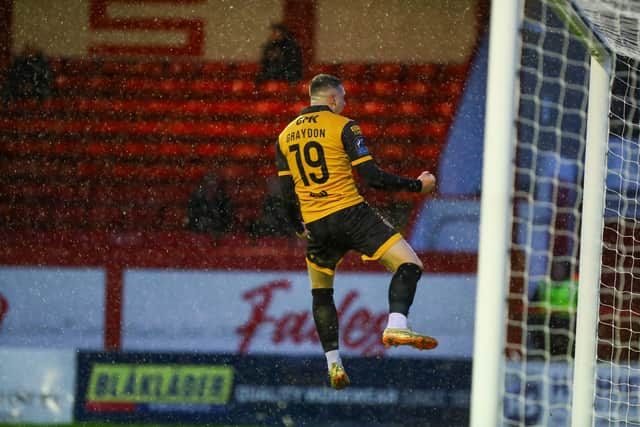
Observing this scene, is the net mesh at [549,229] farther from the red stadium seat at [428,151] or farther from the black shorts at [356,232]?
the black shorts at [356,232]

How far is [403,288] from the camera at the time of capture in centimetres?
430

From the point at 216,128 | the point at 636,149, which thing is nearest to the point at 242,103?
the point at 216,128

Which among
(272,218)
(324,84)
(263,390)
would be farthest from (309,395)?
(324,84)

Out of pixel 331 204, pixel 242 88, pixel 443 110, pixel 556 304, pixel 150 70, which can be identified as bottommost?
pixel 556 304

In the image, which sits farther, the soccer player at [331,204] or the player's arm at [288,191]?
the player's arm at [288,191]

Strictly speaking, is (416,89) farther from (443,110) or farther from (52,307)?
(52,307)

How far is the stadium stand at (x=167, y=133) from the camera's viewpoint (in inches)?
286

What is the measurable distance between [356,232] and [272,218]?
2.96m

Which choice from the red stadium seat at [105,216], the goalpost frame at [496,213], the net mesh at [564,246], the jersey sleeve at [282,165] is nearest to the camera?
the goalpost frame at [496,213]

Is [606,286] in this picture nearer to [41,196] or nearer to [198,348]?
[198,348]

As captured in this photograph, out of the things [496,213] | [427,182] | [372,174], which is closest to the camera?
[496,213]

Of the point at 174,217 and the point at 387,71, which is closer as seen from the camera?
the point at 387,71

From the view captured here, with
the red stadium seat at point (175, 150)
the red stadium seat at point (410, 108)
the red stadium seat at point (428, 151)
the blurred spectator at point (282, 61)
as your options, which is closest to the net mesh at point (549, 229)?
the red stadium seat at point (428, 151)

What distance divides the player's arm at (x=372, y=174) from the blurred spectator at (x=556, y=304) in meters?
3.11
